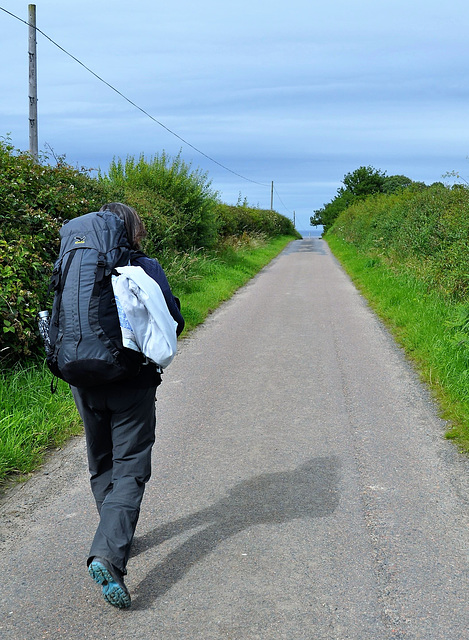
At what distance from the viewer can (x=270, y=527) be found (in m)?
4.05

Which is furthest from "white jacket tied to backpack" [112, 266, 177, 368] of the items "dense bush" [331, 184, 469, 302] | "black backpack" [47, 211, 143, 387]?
"dense bush" [331, 184, 469, 302]

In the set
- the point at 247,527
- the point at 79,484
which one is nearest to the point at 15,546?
the point at 79,484

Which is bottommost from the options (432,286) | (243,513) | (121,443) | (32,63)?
(243,513)

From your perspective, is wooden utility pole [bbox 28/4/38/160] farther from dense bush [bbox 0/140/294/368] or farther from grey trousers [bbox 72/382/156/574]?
grey trousers [bbox 72/382/156/574]

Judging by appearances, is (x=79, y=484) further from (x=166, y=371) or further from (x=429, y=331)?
(x=429, y=331)

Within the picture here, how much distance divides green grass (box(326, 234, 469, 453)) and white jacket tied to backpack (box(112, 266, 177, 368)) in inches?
129

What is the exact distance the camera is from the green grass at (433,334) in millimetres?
6543

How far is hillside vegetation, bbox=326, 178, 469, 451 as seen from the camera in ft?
24.2

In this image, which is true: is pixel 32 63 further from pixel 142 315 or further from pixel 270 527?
pixel 270 527

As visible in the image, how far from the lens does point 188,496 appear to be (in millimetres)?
4527

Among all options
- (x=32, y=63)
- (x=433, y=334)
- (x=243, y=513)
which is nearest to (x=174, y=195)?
(x=32, y=63)

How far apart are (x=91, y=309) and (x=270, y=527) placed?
6.02ft

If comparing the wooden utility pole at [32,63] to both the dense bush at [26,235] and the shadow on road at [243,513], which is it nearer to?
the dense bush at [26,235]

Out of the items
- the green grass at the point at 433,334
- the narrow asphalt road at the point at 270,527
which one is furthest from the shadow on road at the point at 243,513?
the green grass at the point at 433,334
